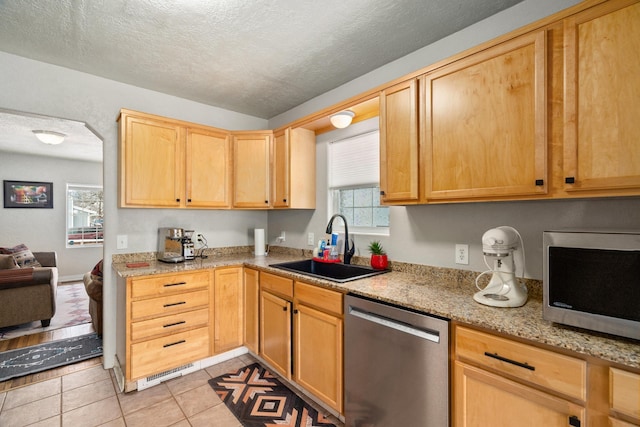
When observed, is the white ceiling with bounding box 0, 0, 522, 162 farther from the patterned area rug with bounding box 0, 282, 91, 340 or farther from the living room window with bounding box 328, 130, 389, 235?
the patterned area rug with bounding box 0, 282, 91, 340

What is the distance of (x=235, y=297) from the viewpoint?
2742 millimetres

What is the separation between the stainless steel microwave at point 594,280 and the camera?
3.32 feet

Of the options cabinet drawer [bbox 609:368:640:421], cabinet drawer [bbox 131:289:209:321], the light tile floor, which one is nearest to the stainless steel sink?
cabinet drawer [bbox 131:289:209:321]

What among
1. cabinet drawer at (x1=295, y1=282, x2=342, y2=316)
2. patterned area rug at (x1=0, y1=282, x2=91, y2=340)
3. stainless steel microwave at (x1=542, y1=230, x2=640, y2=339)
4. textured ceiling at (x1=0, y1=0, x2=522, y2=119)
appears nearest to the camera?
stainless steel microwave at (x1=542, y1=230, x2=640, y2=339)

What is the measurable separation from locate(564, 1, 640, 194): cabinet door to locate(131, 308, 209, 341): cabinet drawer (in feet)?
8.73

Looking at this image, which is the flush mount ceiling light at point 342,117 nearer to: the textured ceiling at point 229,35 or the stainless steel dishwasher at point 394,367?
the textured ceiling at point 229,35

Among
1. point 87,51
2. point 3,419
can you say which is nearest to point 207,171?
point 87,51

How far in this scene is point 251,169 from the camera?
311cm

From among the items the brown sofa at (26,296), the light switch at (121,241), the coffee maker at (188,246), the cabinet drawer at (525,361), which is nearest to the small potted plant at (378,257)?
the cabinet drawer at (525,361)

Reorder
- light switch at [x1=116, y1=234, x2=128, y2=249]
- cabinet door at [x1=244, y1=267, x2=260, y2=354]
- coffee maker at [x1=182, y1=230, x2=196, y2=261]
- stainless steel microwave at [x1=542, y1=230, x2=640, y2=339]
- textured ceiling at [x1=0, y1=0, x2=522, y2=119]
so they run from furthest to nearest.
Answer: coffee maker at [x1=182, y1=230, x2=196, y2=261] → light switch at [x1=116, y1=234, x2=128, y2=249] → cabinet door at [x1=244, y1=267, x2=260, y2=354] → textured ceiling at [x1=0, y1=0, x2=522, y2=119] → stainless steel microwave at [x1=542, y1=230, x2=640, y2=339]

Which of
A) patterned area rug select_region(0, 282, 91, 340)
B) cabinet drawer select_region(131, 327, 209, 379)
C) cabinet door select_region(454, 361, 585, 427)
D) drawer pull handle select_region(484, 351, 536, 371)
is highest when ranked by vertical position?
drawer pull handle select_region(484, 351, 536, 371)

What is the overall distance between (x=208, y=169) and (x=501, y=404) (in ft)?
9.30

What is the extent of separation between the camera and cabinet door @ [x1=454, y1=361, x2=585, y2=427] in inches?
41.6

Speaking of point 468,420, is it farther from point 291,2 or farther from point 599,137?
point 291,2
